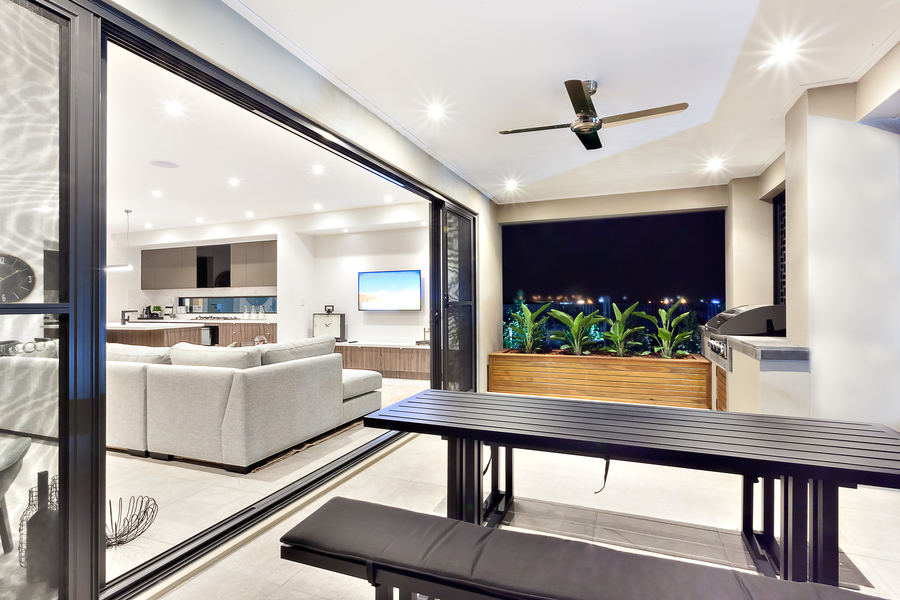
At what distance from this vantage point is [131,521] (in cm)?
219

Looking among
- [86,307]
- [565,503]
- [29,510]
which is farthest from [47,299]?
[565,503]

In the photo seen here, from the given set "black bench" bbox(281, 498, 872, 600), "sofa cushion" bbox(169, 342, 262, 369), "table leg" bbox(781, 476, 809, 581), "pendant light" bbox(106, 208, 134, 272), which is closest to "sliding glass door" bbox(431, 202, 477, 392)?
"sofa cushion" bbox(169, 342, 262, 369)

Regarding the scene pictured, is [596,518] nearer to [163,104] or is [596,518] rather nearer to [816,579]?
[816,579]

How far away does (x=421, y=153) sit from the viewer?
12.3 feet

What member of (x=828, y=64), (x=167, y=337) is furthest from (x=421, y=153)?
(x=167, y=337)

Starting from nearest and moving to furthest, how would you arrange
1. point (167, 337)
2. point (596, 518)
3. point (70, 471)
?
1. point (70, 471)
2. point (596, 518)
3. point (167, 337)

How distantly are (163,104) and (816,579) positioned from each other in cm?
428

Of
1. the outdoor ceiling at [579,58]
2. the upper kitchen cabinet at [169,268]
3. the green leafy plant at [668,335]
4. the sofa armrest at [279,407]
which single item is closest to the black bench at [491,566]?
the sofa armrest at [279,407]

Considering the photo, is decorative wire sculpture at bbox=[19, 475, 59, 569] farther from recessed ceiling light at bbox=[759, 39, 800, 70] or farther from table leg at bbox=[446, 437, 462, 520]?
recessed ceiling light at bbox=[759, 39, 800, 70]

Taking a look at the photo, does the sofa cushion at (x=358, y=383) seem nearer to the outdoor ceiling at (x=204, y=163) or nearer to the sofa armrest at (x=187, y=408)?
the sofa armrest at (x=187, y=408)

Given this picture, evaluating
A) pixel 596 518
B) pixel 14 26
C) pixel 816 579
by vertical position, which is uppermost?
pixel 14 26

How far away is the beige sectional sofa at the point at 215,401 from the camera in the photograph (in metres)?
2.85

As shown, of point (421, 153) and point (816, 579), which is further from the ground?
point (421, 153)

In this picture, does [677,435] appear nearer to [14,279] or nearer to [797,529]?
[797,529]
